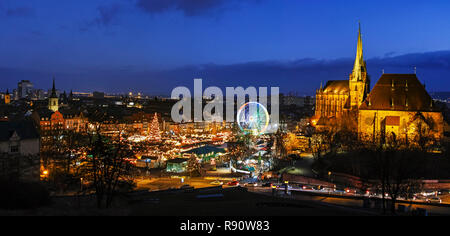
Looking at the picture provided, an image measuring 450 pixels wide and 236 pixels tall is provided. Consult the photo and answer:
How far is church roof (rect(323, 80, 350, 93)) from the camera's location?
7362 centimetres

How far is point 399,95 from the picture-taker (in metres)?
52.5

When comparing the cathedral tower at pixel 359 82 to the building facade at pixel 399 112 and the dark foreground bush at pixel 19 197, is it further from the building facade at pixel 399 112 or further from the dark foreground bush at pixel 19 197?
the dark foreground bush at pixel 19 197

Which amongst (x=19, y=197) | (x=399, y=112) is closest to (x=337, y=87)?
(x=399, y=112)

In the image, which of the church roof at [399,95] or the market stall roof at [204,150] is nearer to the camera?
the church roof at [399,95]

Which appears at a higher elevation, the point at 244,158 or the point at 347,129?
the point at 347,129

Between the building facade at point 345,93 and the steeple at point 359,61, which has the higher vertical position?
the steeple at point 359,61

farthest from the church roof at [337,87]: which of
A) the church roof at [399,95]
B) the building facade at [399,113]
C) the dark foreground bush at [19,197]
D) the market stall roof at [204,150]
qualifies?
the dark foreground bush at [19,197]

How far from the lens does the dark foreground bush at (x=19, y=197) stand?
698 inches

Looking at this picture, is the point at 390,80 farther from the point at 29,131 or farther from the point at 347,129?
the point at 29,131

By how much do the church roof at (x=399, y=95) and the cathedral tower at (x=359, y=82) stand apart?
11123 mm

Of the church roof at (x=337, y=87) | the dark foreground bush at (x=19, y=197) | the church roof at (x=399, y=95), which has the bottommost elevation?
the dark foreground bush at (x=19, y=197)
